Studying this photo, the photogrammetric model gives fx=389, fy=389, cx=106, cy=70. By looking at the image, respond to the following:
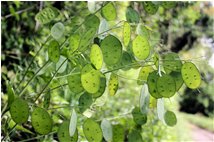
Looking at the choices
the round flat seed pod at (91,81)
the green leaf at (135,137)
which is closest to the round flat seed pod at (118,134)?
the green leaf at (135,137)

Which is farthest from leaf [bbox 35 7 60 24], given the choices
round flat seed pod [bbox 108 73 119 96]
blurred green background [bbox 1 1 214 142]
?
round flat seed pod [bbox 108 73 119 96]

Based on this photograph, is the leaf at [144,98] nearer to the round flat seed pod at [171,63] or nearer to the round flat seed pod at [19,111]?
the round flat seed pod at [171,63]

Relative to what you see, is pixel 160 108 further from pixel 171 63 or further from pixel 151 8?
pixel 151 8

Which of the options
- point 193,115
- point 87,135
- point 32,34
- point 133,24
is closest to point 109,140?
point 87,135

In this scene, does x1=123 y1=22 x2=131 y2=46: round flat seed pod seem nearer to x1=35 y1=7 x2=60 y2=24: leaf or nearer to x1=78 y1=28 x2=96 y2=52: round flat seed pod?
x1=78 y1=28 x2=96 y2=52: round flat seed pod

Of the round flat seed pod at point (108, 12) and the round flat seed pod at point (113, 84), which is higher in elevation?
the round flat seed pod at point (108, 12)

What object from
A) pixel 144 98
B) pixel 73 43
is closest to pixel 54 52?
pixel 73 43

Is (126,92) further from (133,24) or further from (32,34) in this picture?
(133,24)
